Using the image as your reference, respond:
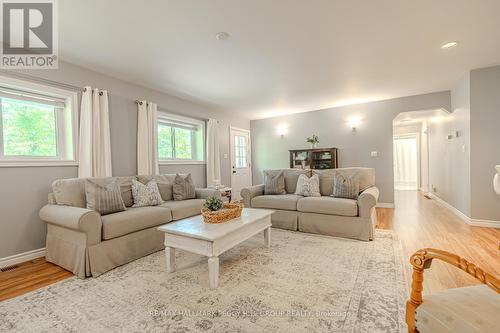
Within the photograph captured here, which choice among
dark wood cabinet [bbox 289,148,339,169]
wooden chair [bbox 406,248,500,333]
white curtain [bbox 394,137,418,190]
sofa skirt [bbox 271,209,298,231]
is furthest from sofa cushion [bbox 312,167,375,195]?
white curtain [bbox 394,137,418,190]

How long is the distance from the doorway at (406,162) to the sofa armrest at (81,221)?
8.90 m

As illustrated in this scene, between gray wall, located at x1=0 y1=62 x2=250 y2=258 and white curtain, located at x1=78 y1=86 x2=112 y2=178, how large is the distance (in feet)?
0.52

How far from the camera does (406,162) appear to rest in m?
8.14

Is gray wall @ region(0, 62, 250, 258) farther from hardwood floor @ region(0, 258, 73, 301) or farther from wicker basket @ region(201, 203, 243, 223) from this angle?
wicker basket @ region(201, 203, 243, 223)

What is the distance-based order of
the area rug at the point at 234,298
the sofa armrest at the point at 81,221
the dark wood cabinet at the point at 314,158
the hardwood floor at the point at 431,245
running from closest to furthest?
the area rug at the point at 234,298, the hardwood floor at the point at 431,245, the sofa armrest at the point at 81,221, the dark wood cabinet at the point at 314,158

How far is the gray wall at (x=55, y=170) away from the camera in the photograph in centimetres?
254

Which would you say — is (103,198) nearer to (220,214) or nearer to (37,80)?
(220,214)

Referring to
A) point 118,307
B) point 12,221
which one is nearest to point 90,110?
point 12,221

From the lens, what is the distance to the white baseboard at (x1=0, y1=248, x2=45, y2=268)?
8.13ft

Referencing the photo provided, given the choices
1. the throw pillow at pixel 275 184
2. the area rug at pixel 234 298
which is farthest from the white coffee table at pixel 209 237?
the throw pillow at pixel 275 184

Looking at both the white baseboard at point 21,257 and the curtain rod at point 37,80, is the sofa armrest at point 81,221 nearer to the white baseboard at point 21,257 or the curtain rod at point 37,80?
the white baseboard at point 21,257

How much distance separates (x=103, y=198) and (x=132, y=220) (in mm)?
439

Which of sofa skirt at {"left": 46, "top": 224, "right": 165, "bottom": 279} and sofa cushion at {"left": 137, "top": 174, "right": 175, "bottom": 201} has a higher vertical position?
sofa cushion at {"left": 137, "top": 174, "right": 175, "bottom": 201}

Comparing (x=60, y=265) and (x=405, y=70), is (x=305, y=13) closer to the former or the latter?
(x=405, y=70)
